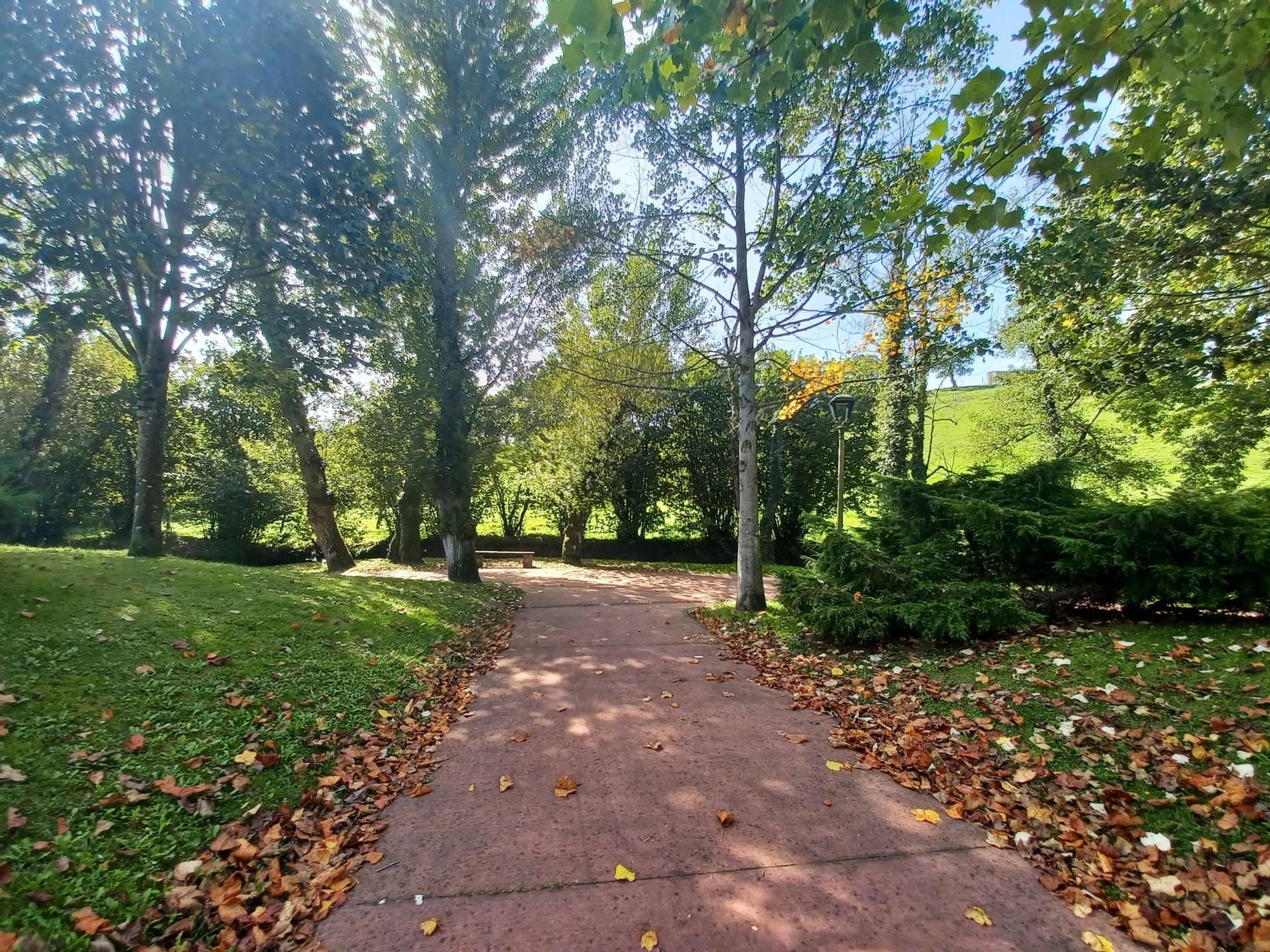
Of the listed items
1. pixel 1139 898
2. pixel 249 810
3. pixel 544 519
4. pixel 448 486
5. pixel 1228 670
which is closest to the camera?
pixel 1139 898

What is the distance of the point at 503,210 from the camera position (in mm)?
11141

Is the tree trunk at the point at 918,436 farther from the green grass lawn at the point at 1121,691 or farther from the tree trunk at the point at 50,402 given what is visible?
the tree trunk at the point at 50,402

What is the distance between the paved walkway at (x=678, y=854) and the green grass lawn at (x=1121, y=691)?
88 cm

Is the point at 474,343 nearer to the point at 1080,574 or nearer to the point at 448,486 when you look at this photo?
the point at 448,486

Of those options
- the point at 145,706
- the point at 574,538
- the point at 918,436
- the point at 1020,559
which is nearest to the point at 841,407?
the point at 1020,559

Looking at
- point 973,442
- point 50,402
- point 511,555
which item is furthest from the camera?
point 973,442

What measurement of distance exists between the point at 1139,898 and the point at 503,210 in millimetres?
12227

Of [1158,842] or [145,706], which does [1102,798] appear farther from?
Answer: [145,706]

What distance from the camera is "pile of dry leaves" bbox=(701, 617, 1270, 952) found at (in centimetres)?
209

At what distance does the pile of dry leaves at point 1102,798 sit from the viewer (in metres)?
2.09

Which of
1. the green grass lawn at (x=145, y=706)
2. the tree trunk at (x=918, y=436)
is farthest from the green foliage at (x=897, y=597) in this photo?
the tree trunk at (x=918, y=436)

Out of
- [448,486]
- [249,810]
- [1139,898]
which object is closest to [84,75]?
[448,486]

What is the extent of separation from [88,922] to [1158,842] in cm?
423

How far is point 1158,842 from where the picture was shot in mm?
2426
